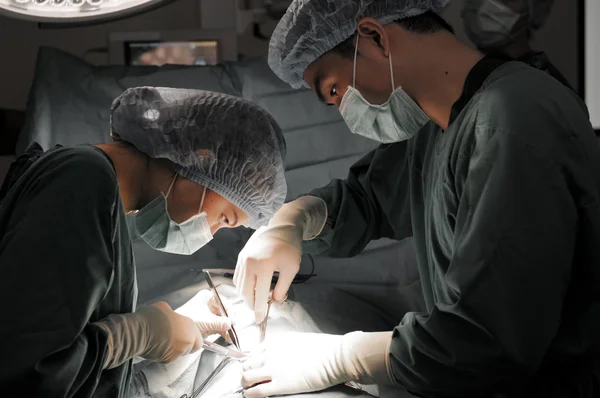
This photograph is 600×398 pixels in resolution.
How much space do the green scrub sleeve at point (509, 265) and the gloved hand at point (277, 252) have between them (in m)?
0.68

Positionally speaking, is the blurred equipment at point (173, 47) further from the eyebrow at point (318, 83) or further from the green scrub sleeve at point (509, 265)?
the green scrub sleeve at point (509, 265)

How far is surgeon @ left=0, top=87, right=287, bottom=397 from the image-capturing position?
3.74 feet

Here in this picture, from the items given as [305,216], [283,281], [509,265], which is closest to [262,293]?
[283,281]

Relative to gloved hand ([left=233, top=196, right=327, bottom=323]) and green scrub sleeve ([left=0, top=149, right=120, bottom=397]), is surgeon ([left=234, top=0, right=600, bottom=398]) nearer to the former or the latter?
gloved hand ([left=233, top=196, right=327, bottom=323])

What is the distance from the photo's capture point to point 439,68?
59.9 inches

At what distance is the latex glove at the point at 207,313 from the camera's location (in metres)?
1.84

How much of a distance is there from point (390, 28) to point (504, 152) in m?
0.49

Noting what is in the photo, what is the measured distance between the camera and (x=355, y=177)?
2123 millimetres

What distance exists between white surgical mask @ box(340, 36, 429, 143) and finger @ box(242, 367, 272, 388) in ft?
2.33

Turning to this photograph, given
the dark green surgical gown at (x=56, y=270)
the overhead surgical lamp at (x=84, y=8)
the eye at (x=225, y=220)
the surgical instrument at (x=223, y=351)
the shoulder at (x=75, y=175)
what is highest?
the overhead surgical lamp at (x=84, y=8)

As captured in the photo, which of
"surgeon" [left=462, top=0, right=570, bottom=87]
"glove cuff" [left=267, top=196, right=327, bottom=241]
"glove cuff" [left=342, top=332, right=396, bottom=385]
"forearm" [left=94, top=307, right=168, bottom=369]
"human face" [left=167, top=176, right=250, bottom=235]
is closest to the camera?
"forearm" [left=94, top=307, right=168, bottom=369]

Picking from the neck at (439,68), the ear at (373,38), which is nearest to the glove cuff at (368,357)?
the neck at (439,68)

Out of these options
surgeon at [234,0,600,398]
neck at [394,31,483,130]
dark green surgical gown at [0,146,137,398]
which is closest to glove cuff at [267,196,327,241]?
surgeon at [234,0,600,398]

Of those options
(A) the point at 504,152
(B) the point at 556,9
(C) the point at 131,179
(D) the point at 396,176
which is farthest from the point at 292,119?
(A) the point at 504,152
